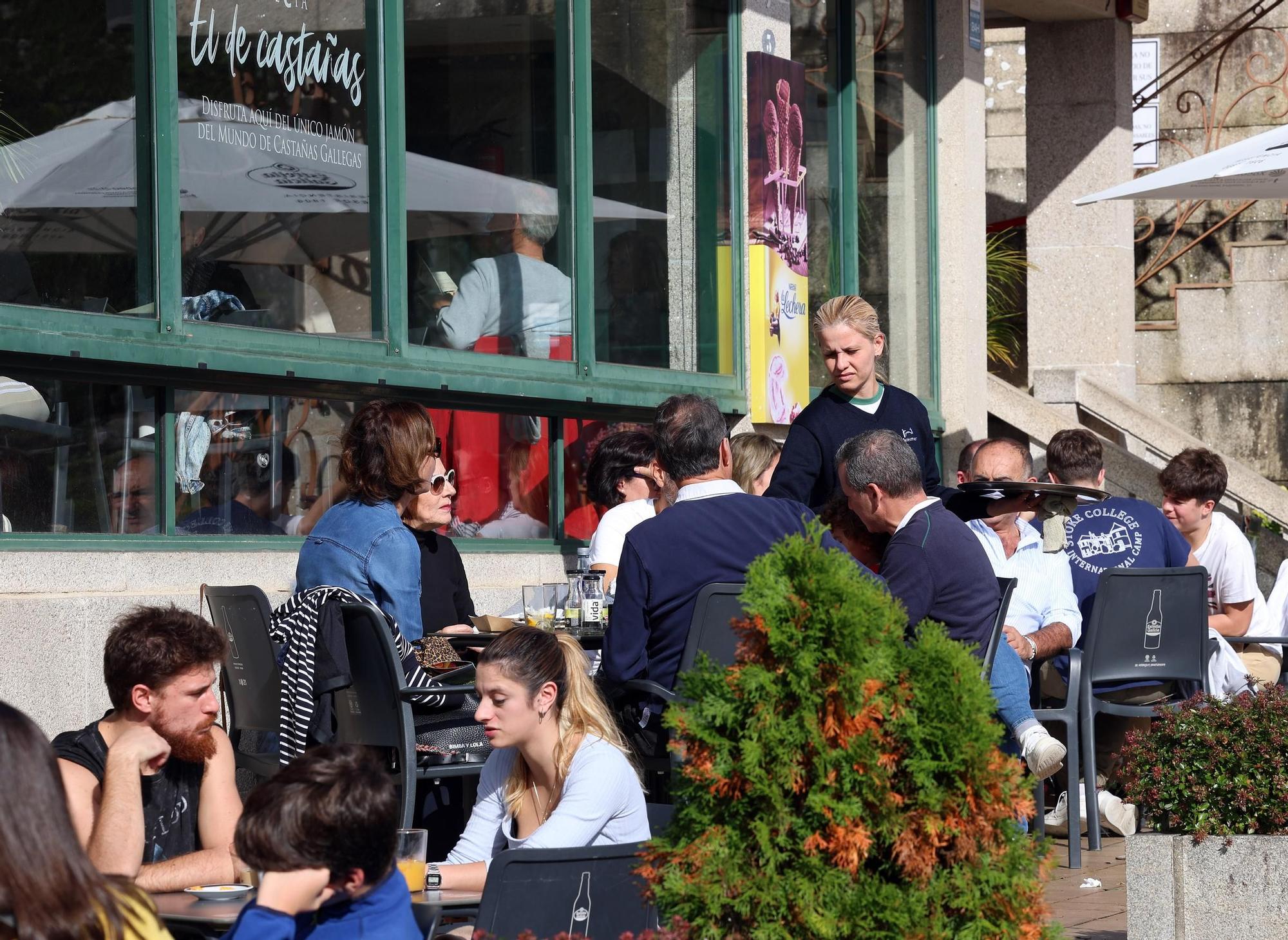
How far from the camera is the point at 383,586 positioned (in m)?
5.49

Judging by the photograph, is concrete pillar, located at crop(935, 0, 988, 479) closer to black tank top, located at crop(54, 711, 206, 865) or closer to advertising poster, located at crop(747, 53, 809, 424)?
advertising poster, located at crop(747, 53, 809, 424)

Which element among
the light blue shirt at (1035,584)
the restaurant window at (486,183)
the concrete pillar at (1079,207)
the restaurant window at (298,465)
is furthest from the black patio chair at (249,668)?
the concrete pillar at (1079,207)

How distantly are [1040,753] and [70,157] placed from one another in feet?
13.0

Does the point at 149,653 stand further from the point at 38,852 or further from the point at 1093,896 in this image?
the point at 1093,896

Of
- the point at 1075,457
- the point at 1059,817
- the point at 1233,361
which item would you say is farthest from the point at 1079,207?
the point at 1059,817

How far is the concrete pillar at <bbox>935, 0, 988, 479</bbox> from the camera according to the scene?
11578mm

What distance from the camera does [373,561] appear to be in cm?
548

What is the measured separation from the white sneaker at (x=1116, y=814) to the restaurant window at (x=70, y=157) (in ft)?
13.8

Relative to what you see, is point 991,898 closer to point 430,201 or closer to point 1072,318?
point 430,201

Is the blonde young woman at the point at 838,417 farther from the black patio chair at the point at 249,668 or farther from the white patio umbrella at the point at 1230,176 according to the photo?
the white patio umbrella at the point at 1230,176

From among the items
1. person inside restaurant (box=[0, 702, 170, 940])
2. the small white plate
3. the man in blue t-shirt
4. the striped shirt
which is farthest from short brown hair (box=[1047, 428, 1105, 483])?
person inside restaurant (box=[0, 702, 170, 940])

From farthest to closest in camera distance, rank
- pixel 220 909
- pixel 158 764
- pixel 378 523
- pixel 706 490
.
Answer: pixel 378 523, pixel 706 490, pixel 158 764, pixel 220 909

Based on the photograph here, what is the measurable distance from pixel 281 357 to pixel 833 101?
5.09 metres

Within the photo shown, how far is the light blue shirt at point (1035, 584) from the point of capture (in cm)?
691
